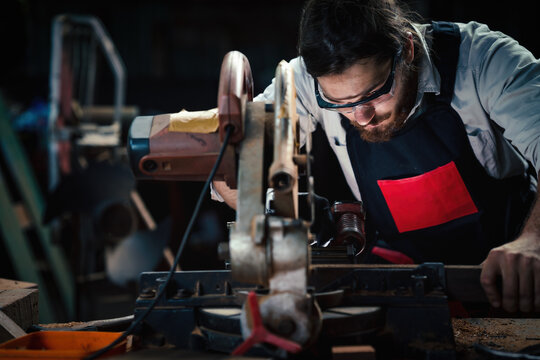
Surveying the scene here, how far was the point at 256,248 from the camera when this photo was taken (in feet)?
2.81

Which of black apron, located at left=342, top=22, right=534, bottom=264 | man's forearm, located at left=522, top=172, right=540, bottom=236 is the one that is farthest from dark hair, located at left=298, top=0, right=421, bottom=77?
man's forearm, located at left=522, top=172, right=540, bottom=236

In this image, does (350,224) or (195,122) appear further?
(350,224)

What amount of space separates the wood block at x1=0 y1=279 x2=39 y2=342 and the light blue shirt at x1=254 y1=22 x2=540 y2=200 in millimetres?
962

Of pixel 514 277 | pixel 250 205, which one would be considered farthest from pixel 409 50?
pixel 250 205

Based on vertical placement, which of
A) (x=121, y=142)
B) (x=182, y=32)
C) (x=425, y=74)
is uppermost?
(x=182, y=32)

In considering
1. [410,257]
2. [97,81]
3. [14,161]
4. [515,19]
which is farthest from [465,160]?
[97,81]

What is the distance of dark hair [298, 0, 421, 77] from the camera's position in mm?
1452

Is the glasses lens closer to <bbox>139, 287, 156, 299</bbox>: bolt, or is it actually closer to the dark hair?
the dark hair

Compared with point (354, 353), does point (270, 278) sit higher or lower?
higher

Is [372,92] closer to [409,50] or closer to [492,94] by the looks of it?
[409,50]

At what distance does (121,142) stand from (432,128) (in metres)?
3.07

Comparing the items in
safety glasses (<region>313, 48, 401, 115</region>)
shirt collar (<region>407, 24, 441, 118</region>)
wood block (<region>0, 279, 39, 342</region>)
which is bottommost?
wood block (<region>0, 279, 39, 342</region>)

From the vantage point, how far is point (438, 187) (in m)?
1.84

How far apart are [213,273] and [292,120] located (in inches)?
16.5
